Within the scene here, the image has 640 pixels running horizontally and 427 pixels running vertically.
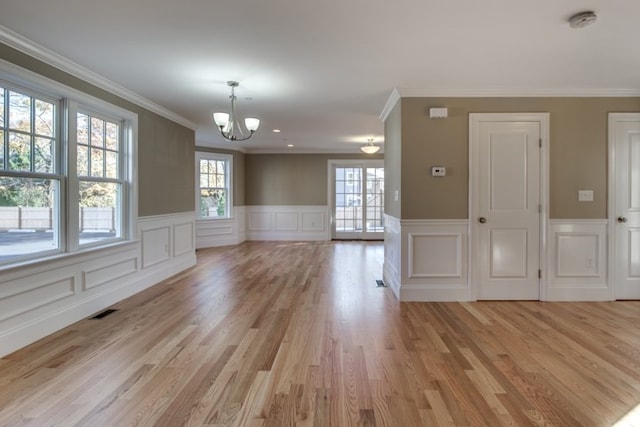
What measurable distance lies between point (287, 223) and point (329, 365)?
684cm

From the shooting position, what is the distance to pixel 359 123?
561 centimetres

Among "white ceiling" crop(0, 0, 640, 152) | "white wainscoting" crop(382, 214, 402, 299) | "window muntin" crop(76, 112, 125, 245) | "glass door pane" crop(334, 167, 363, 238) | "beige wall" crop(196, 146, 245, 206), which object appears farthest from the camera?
"glass door pane" crop(334, 167, 363, 238)

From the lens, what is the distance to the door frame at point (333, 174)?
8984 mm

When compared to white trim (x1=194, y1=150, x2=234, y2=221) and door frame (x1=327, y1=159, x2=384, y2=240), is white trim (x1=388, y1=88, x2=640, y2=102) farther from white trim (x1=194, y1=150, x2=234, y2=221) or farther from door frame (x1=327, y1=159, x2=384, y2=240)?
white trim (x1=194, y1=150, x2=234, y2=221)

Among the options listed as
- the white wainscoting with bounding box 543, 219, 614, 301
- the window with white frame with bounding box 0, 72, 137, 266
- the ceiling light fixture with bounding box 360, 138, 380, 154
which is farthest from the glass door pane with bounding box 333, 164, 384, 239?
the window with white frame with bounding box 0, 72, 137, 266

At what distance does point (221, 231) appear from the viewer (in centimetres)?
812

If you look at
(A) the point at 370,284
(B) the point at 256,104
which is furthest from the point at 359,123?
(A) the point at 370,284

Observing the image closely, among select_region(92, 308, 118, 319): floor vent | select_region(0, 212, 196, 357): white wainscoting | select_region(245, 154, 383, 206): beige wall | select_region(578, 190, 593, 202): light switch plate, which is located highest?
select_region(245, 154, 383, 206): beige wall

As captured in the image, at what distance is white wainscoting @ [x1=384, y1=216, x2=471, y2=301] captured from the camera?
380 cm

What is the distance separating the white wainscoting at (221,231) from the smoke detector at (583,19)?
7223 mm

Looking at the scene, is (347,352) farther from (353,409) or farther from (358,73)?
(358,73)

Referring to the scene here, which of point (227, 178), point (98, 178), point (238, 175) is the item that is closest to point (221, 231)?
point (227, 178)

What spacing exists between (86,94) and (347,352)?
137 inches

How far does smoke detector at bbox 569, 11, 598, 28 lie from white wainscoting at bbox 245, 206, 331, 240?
6.97m
